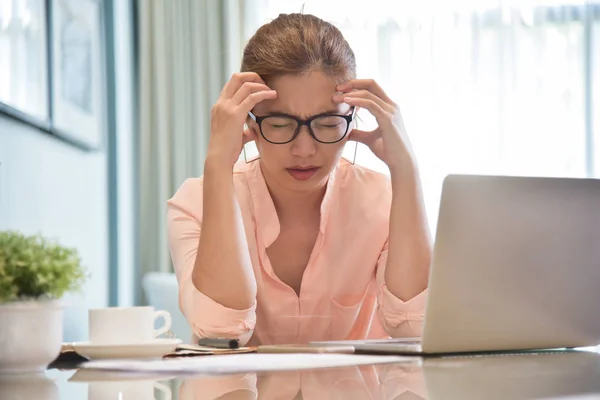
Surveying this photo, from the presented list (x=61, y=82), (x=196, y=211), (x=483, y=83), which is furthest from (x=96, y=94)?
(x=483, y=83)

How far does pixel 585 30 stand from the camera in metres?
4.11

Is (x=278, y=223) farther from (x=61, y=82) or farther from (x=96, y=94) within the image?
(x=96, y=94)

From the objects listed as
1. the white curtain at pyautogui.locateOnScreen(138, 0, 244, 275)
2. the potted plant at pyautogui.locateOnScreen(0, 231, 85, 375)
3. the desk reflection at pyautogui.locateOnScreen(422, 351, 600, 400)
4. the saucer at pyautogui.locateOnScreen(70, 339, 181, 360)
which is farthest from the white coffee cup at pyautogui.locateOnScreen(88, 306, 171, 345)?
the white curtain at pyautogui.locateOnScreen(138, 0, 244, 275)

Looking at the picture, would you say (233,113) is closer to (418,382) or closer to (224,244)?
(224,244)

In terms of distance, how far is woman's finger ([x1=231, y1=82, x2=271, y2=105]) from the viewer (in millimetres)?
1651

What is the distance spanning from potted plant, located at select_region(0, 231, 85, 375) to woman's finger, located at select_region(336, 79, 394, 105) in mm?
788

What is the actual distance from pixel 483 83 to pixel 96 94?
2000mm

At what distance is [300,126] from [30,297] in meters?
0.74

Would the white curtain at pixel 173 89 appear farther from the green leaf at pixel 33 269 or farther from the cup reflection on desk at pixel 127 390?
the cup reflection on desk at pixel 127 390

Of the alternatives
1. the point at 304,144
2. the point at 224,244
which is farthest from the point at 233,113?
the point at 224,244

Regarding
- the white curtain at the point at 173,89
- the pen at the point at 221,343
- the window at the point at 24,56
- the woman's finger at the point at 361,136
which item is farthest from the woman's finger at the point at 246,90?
the white curtain at the point at 173,89

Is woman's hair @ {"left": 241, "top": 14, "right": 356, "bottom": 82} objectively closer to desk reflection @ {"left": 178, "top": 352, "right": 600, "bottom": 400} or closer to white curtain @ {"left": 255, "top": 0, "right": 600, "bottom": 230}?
desk reflection @ {"left": 178, "top": 352, "right": 600, "bottom": 400}

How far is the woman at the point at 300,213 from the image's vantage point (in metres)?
1.61

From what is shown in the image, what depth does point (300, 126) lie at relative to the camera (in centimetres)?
163
